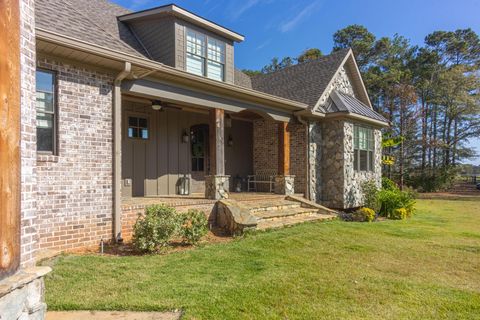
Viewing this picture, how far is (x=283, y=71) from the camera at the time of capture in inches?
688

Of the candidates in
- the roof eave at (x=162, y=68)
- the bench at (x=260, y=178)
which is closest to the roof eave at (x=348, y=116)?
the roof eave at (x=162, y=68)

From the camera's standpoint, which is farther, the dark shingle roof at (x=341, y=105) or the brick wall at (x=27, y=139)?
the dark shingle roof at (x=341, y=105)

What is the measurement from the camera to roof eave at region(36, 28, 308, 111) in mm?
5895

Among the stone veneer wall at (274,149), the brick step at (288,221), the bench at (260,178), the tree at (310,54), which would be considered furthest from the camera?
the tree at (310,54)

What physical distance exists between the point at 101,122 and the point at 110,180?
1180 millimetres

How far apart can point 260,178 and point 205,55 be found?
5552 mm

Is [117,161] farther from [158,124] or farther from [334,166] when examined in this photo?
[334,166]

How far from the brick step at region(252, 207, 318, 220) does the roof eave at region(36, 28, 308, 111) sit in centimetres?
352

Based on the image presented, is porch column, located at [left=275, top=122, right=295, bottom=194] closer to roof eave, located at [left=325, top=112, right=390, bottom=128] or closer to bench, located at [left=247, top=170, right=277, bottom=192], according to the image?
bench, located at [left=247, top=170, right=277, bottom=192]

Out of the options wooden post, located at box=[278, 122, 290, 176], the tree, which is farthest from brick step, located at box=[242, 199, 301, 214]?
the tree

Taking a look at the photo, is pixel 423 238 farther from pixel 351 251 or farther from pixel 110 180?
pixel 110 180

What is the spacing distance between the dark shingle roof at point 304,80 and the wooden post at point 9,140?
11.0m

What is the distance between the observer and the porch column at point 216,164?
963cm

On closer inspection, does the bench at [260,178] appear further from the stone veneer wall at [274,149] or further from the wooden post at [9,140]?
the wooden post at [9,140]
